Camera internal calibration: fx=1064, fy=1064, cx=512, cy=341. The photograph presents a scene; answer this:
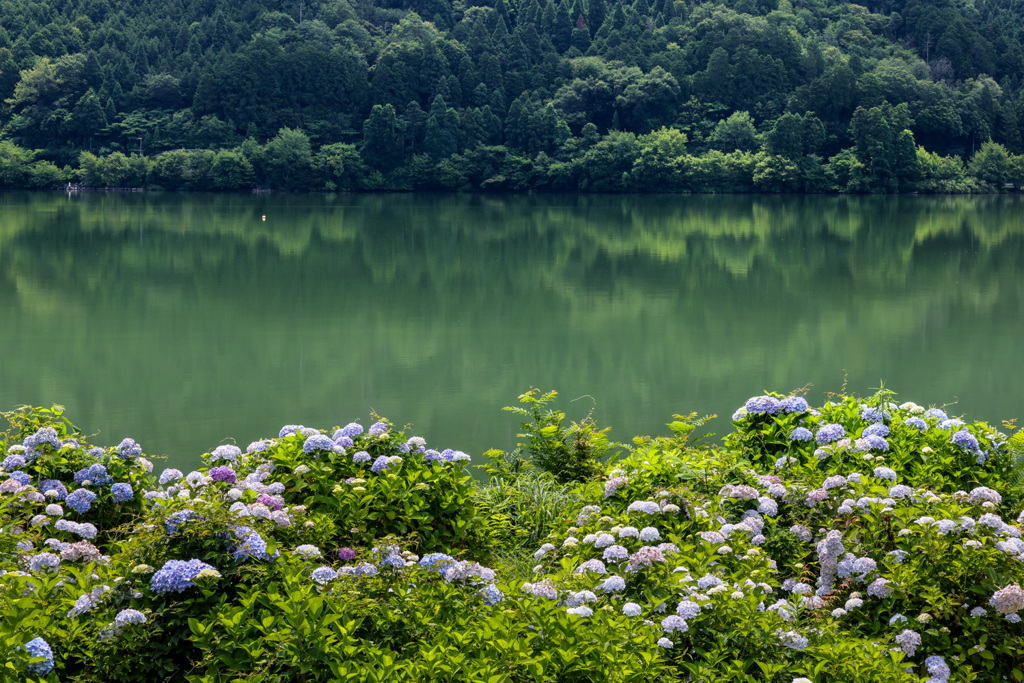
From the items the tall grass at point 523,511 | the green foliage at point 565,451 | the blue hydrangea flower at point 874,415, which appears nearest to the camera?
the tall grass at point 523,511

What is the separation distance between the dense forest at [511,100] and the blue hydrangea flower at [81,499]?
234ft

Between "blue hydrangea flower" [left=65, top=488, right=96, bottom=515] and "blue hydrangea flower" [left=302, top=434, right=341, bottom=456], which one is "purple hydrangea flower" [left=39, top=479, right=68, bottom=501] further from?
"blue hydrangea flower" [left=302, top=434, right=341, bottom=456]

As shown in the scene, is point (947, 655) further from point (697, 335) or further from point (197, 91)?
point (197, 91)

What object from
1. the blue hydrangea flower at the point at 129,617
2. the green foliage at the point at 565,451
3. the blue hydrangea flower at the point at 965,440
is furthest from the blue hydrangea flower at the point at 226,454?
the blue hydrangea flower at the point at 965,440

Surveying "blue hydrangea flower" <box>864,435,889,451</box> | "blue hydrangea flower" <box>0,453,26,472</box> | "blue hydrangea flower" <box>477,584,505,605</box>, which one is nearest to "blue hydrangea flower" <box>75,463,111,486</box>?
"blue hydrangea flower" <box>0,453,26,472</box>

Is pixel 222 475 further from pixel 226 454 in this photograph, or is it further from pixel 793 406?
pixel 793 406

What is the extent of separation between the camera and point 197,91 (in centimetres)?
8069

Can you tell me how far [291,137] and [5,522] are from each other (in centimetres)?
7461

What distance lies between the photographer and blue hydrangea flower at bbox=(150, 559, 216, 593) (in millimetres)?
3264

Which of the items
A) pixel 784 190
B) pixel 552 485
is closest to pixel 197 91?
pixel 784 190

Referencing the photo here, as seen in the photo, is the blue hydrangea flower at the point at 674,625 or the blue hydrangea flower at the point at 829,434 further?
the blue hydrangea flower at the point at 829,434

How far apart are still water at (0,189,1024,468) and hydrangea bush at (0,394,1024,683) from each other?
154 inches

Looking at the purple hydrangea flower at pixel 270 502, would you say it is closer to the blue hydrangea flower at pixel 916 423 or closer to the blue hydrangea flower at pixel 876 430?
the blue hydrangea flower at pixel 876 430

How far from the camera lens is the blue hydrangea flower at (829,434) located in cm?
515
